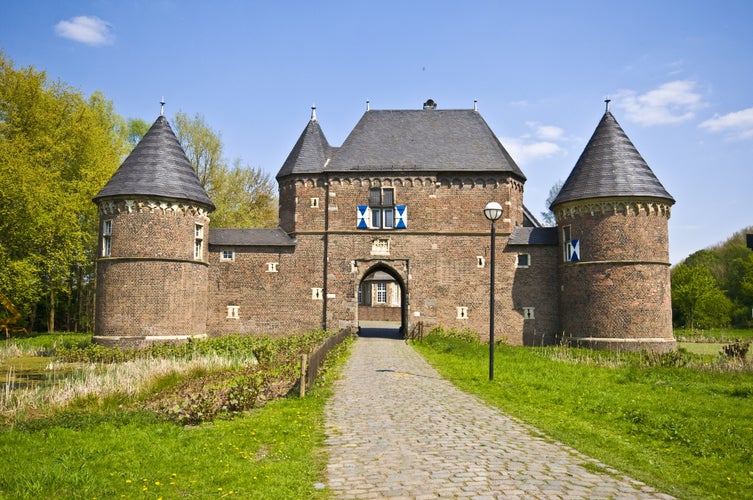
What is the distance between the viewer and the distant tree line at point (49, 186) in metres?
27.3

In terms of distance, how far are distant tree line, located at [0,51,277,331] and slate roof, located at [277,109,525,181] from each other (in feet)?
35.5

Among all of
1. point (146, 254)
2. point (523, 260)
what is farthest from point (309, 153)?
point (523, 260)

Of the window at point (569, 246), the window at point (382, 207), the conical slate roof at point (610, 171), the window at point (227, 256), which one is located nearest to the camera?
the conical slate roof at point (610, 171)

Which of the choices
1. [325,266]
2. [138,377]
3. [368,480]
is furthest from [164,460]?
[325,266]

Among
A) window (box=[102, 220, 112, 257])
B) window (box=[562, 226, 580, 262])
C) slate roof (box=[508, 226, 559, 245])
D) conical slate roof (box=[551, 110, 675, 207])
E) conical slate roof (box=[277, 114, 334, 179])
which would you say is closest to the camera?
window (box=[102, 220, 112, 257])

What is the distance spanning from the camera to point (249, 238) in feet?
85.7

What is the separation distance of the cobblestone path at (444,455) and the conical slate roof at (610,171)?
50.8 feet

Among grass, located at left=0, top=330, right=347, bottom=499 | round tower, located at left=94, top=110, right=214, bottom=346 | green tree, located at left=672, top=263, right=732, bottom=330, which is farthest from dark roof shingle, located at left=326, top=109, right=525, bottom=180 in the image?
green tree, located at left=672, top=263, right=732, bottom=330

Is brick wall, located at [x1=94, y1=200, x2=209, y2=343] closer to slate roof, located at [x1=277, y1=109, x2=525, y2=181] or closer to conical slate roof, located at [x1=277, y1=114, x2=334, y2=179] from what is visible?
conical slate roof, located at [x1=277, y1=114, x2=334, y2=179]

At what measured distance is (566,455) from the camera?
6.71 m

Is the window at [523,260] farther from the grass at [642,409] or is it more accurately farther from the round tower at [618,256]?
the grass at [642,409]

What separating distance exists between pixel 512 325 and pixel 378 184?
335 inches

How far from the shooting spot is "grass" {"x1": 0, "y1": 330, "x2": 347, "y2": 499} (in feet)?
18.2

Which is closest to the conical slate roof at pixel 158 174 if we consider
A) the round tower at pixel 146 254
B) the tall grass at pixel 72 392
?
the round tower at pixel 146 254
